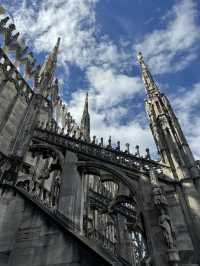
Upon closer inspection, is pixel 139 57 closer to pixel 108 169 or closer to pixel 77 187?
pixel 108 169

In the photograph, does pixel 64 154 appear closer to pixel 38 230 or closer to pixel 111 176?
pixel 111 176

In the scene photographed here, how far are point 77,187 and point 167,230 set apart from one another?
3359mm

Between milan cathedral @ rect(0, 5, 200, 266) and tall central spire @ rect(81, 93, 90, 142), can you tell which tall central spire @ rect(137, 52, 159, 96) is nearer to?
milan cathedral @ rect(0, 5, 200, 266)

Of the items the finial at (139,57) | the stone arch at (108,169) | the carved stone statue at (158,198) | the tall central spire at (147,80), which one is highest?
the finial at (139,57)

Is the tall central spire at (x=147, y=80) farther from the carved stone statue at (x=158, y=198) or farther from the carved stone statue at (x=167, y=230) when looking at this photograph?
the carved stone statue at (x=167, y=230)

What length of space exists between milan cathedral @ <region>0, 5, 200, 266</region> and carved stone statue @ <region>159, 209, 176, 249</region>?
0.09ft

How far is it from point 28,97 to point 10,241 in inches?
280

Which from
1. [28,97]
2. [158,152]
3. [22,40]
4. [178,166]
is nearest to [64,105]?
[22,40]

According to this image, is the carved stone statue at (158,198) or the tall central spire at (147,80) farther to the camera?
the tall central spire at (147,80)

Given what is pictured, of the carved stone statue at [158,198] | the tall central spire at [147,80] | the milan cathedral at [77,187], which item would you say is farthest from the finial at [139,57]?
the carved stone statue at [158,198]

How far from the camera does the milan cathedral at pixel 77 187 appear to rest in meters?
4.98

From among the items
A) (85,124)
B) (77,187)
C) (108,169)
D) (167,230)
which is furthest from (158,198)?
(85,124)

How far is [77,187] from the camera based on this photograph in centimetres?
876

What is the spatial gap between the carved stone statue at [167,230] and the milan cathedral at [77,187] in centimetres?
3
